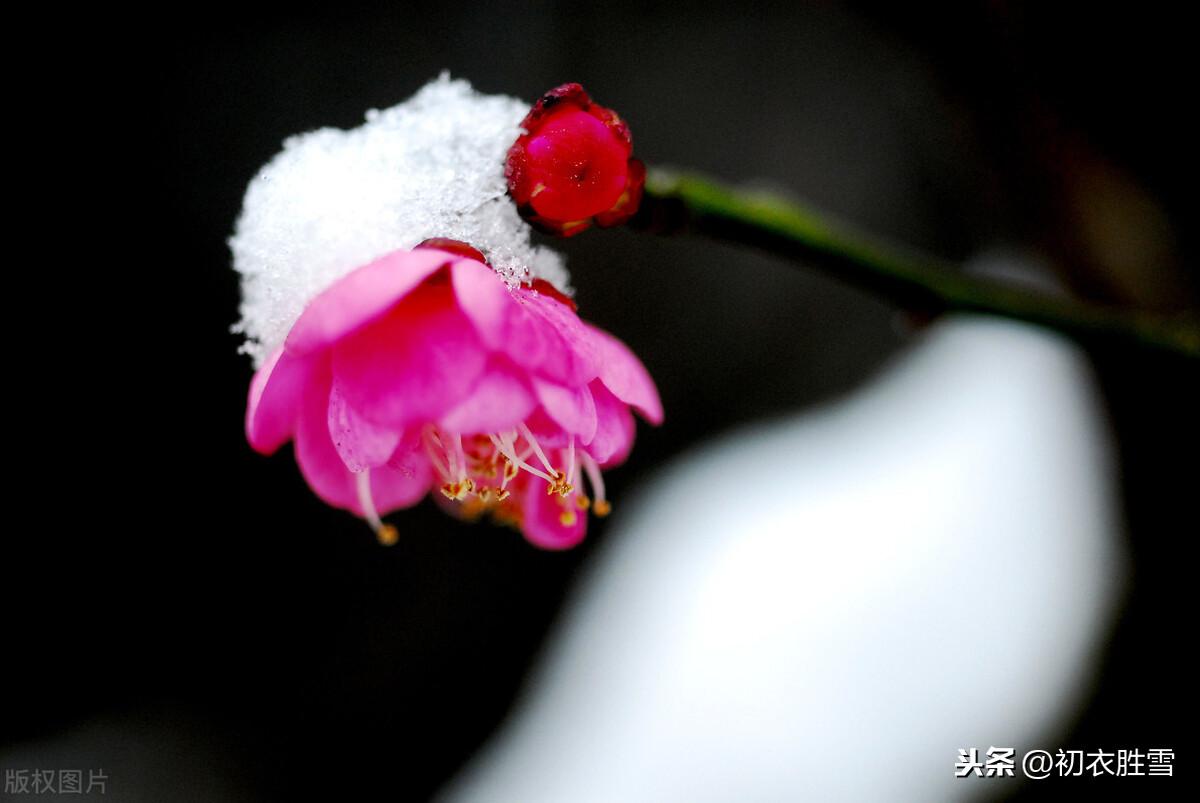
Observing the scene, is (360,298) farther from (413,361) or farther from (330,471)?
(330,471)

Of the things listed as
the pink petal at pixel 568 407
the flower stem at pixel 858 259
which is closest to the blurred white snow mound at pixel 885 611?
the flower stem at pixel 858 259

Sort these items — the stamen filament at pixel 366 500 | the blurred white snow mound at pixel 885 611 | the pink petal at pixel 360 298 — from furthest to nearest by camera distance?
the blurred white snow mound at pixel 885 611 < the stamen filament at pixel 366 500 < the pink petal at pixel 360 298

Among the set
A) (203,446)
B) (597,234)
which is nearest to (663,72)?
(597,234)

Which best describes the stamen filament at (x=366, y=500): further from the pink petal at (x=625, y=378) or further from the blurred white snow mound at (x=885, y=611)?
the blurred white snow mound at (x=885, y=611)

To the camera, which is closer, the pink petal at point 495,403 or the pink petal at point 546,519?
the pink petal at point 495,403

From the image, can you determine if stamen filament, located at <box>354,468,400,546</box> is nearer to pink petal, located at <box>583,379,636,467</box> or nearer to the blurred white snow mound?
pink petal, located at <box>583,379,636,467</box>

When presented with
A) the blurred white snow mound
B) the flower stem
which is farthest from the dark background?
the flower stem
